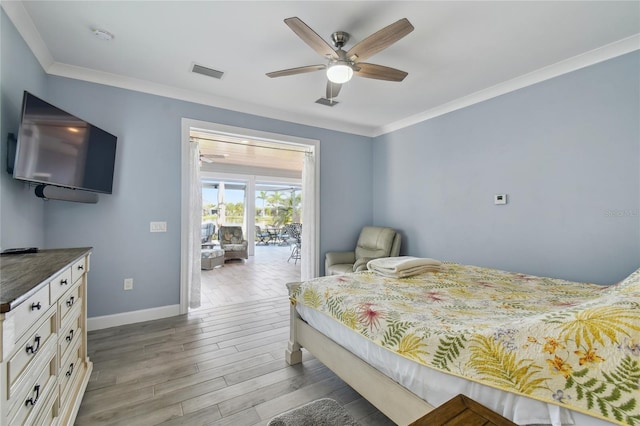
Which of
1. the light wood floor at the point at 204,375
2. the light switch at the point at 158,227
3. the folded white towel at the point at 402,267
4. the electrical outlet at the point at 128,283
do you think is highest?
the light switch at the point at 158,227

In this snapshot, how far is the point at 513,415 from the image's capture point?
3.22ft

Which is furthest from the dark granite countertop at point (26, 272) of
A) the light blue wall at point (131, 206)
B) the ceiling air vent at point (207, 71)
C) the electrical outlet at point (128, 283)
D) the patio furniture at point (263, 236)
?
the patio furniture at point (263, 236)

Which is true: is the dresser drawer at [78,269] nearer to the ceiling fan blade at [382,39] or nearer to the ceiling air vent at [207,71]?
the ceiling air vent at [207,71]

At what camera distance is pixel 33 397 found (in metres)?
1.13

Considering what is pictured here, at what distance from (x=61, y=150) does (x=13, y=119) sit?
336mm

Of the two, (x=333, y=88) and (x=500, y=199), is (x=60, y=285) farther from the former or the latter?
(x=500, y=199)

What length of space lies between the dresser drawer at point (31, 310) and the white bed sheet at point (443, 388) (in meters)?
1.45

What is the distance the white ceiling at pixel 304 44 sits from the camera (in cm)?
201

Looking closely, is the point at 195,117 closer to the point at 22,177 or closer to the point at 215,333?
the point at 22,177

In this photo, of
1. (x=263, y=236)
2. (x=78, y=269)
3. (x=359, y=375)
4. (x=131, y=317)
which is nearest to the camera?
(x=359, y=375)

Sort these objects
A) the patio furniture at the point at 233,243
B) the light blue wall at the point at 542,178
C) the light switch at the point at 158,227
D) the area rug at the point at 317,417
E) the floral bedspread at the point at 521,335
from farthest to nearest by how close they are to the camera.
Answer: the patio furniture at the point at 233,243, the light switch at the point at 158,227, the light blue wall at the point at 542,178, the area rug at the point at 317,417, the floral bedspread at the point at 521,335

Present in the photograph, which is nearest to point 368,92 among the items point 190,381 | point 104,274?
point 190,381

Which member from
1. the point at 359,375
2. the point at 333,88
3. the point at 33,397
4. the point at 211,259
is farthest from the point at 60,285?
the point at 211,259

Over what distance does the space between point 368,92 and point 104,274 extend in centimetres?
366
